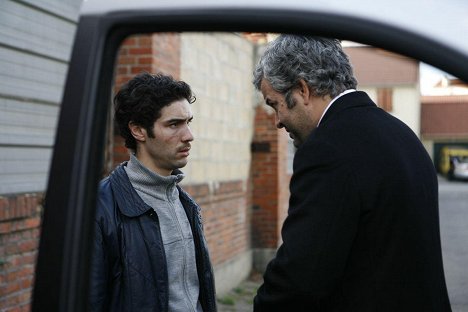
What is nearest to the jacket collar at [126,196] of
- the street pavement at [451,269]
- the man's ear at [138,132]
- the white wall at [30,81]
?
the man's ear at [138,132]

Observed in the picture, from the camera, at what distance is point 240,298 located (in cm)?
→ 764

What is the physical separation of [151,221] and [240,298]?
18.0ft

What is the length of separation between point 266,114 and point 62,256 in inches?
312

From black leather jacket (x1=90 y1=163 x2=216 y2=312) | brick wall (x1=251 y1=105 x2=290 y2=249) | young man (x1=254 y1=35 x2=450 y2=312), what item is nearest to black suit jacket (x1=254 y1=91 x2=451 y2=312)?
young man (x1=254 y1=35 x2=450 y2=312)

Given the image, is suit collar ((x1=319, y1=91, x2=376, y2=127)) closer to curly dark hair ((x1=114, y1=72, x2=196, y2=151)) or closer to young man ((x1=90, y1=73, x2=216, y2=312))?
young man ((x1=90, y1=73, x2=216, y2=312))

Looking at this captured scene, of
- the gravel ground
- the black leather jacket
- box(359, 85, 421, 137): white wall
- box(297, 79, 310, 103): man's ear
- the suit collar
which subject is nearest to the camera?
the suit collar

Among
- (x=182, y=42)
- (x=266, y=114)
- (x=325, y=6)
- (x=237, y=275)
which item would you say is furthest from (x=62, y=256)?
(x=266, y=114)

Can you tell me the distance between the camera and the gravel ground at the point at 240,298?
22.9 feet

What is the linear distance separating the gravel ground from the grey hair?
534cm

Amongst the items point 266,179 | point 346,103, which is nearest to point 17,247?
point 346,103

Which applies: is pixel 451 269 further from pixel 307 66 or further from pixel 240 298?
pixel 307 66

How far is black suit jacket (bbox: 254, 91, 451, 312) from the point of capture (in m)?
1.48

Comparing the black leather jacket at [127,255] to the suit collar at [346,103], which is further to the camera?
the black leather jacket at [127,255]

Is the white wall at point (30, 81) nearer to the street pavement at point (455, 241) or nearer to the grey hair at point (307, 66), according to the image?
the grey hair at point (307, 66)
